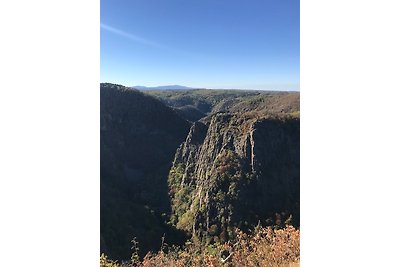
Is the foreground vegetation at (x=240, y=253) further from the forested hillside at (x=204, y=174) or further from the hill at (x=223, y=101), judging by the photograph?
the hill at (x=223, y=101)

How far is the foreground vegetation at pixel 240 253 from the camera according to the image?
2.23 m

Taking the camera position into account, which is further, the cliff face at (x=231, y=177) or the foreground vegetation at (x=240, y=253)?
the cliff face at (x=231, y=177)

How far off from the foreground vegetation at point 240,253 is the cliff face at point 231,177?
123 millimetres

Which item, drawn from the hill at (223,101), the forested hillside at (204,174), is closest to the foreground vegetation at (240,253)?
the forested hillside at (204,174)

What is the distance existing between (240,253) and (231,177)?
32.9 inches

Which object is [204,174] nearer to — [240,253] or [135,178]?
[240,253]

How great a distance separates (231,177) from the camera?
9.93 ft

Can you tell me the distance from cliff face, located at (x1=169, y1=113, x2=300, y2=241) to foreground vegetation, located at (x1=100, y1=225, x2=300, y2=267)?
0.40ft

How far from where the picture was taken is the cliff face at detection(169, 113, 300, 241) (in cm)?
259

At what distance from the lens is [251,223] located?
8.29 ft

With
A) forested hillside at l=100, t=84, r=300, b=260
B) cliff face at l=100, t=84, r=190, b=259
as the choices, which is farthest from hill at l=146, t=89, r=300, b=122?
cliff face at l=100, t=84, r=190, b=259
